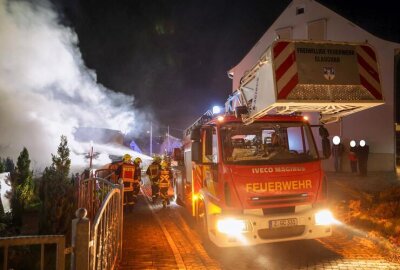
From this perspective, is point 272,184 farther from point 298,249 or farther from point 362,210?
point 362,210

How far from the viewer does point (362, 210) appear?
7.69 metres

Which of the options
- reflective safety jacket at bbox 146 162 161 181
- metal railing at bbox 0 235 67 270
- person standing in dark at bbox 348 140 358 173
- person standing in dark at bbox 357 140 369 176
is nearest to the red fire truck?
metal railing at bbox 0 235 67 270

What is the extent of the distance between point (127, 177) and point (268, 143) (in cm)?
498

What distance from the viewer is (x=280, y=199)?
17.4 ft

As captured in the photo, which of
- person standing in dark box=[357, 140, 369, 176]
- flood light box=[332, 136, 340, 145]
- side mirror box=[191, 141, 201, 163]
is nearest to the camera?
side mirror box=[191, 141, 201, 163]

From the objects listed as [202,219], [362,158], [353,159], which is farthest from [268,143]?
[353,159]

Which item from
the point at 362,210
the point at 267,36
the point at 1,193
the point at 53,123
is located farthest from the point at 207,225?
the point at 53,123

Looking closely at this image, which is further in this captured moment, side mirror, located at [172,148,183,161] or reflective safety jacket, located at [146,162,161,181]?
reflective safety jacket, located at [146,162,161,181]

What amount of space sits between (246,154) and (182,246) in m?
2.10

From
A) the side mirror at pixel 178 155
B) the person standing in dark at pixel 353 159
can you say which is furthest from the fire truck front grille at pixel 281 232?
the person standing in dark at pixel 353 159

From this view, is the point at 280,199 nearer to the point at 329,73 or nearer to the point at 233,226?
the point at 233,226

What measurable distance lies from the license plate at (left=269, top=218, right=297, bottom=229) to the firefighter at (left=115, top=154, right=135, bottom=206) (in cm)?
534

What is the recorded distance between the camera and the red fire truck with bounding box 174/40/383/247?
4.96 metres

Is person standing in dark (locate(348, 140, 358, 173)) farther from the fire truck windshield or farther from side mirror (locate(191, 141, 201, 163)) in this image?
side mirror (locate(191, 141, 201, 163))
